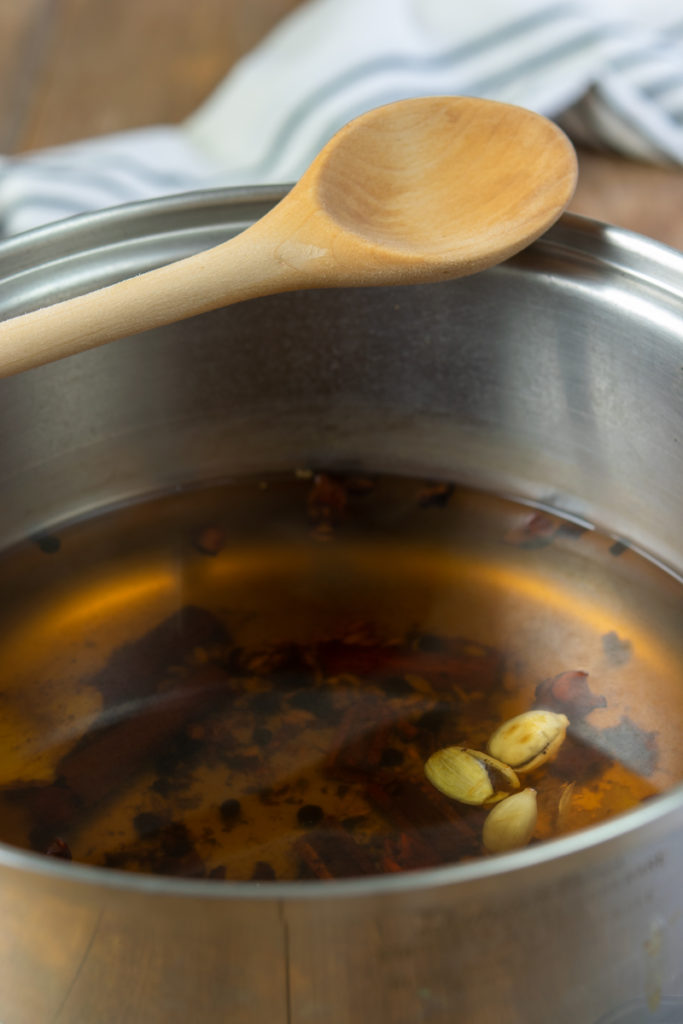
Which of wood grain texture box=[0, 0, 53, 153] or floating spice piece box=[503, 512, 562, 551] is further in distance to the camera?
wood grain texture box=[0, 0, 53, 153]

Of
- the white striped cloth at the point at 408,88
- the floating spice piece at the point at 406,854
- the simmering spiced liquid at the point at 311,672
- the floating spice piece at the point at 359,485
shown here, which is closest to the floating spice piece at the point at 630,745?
the simmering spiced liquid at the point at 311,672

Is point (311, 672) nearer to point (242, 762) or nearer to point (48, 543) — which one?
point (242, 762)

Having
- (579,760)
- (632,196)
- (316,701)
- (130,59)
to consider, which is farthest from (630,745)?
(130,59)

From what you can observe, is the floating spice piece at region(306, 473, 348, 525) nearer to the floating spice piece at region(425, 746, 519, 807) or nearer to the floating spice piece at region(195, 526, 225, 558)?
the floating spice piece at region(195, 526, 225, 558)

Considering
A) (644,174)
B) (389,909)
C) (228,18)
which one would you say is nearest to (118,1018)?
(389,909)

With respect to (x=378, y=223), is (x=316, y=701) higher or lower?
lower

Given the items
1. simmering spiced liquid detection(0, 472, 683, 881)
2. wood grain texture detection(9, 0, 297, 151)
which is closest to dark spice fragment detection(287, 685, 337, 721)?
simmering spiced liquid detection(0, 472, 683, 881)
